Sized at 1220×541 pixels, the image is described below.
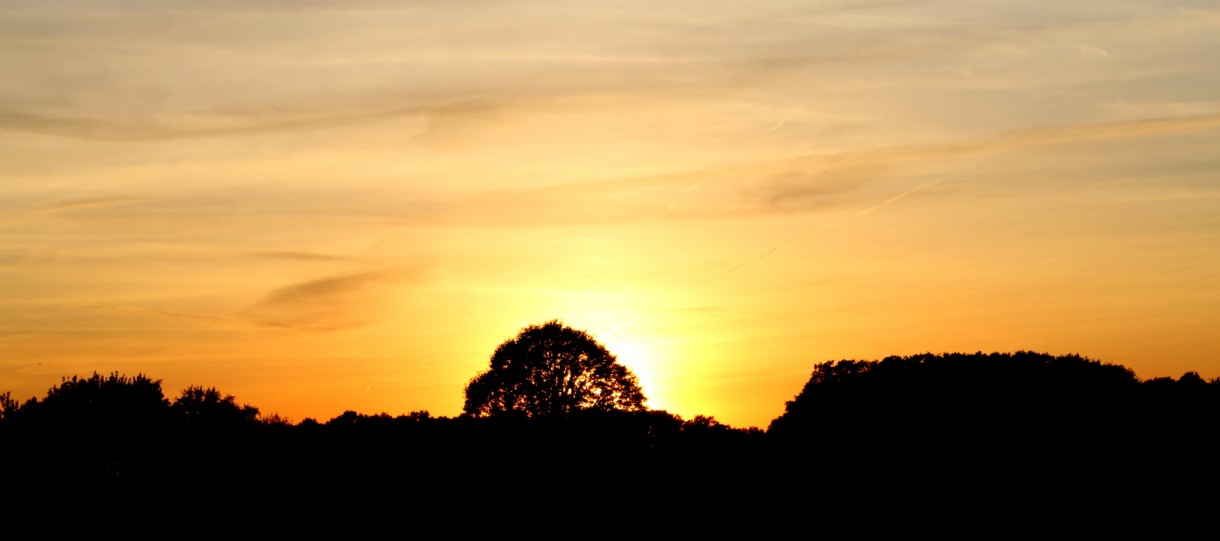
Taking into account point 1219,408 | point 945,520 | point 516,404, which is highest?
point 516,404

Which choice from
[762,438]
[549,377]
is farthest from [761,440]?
[549,377]

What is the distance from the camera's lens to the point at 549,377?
118750 mm

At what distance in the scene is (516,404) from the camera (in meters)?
117

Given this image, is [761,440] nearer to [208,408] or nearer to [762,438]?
[762,438]

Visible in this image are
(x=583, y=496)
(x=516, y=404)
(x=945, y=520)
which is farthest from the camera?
(x=516, y=404)

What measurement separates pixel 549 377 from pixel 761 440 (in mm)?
38101

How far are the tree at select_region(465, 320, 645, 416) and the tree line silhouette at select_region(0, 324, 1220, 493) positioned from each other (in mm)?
22091

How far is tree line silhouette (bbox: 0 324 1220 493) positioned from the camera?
208 ft

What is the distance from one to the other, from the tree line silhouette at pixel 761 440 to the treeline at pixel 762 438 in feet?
0.41

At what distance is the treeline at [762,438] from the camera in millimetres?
63688

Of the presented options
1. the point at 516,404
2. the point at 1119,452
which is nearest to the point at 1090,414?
the point at 1119,452

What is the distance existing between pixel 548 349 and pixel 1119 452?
65.1 metres

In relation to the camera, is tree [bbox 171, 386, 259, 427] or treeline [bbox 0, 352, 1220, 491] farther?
tree [bbox 171, 386, 259, 427]

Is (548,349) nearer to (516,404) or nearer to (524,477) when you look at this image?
(516,404)
